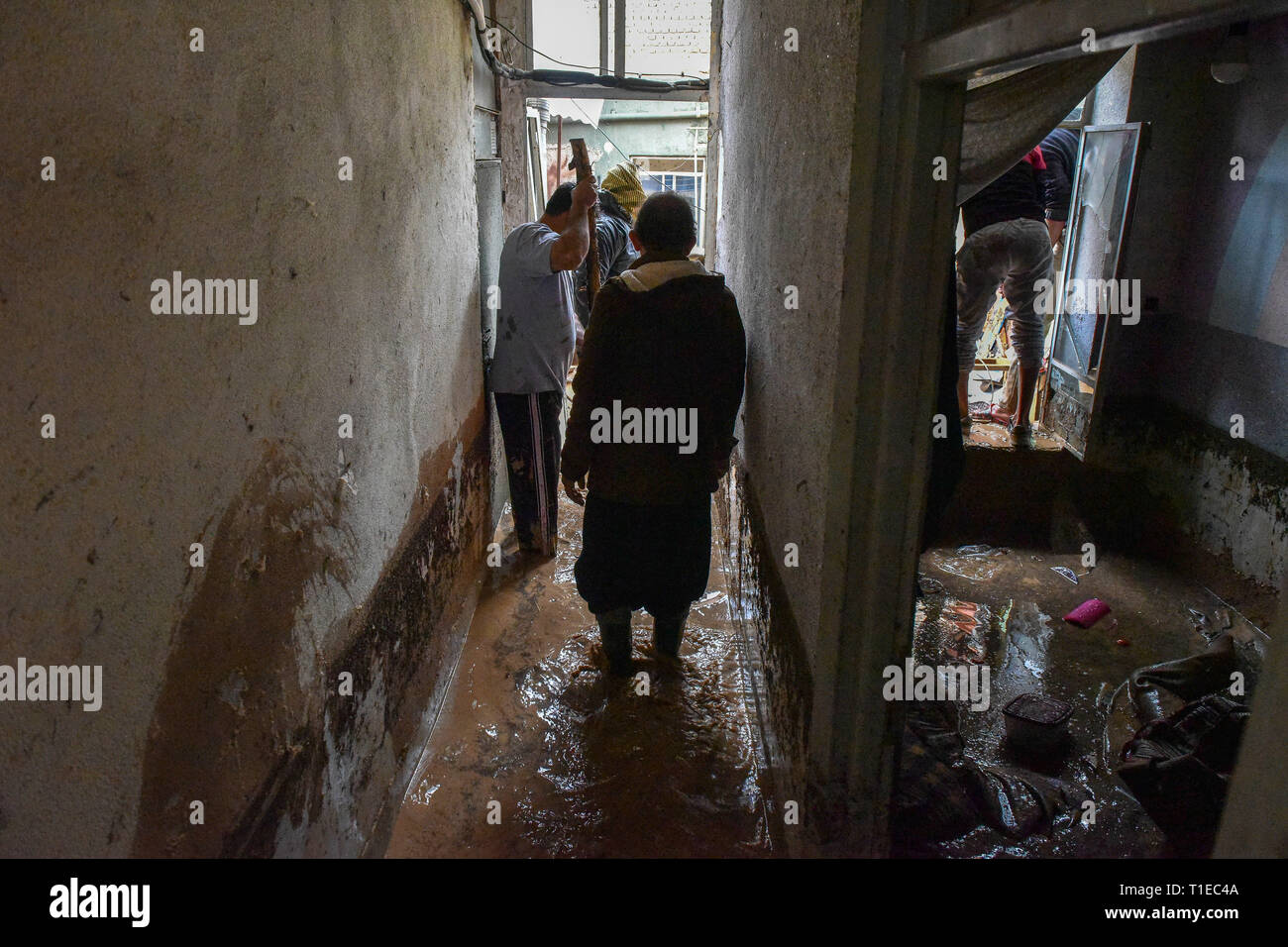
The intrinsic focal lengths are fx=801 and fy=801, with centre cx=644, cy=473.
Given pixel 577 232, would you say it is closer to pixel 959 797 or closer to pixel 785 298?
pixel 785 298

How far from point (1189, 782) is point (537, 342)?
126 inches

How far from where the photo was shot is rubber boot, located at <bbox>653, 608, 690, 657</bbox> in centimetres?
333

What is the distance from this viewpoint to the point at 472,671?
3385 millimetres

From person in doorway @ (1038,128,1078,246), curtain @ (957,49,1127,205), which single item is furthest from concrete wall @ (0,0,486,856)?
person in doorway @ (1038,128,1078,246)

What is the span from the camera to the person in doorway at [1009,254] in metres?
4.07

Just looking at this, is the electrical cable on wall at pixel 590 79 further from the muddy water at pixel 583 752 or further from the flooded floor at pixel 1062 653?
the flooded floor at pixel 1062 653

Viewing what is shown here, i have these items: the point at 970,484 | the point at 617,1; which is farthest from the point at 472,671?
the point at 617,1

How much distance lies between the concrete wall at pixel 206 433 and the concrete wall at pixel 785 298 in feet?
3.92

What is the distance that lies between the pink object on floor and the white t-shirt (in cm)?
271

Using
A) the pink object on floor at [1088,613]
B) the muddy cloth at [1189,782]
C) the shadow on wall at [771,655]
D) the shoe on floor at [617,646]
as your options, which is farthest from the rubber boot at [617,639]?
the pink object on floor at [1088,613]

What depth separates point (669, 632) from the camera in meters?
3.36

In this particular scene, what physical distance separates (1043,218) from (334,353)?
12.1ft

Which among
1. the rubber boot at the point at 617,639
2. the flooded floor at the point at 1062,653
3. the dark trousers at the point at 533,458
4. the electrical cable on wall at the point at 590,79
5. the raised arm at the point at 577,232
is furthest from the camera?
the electrical cable on wall at the point at 590,79
